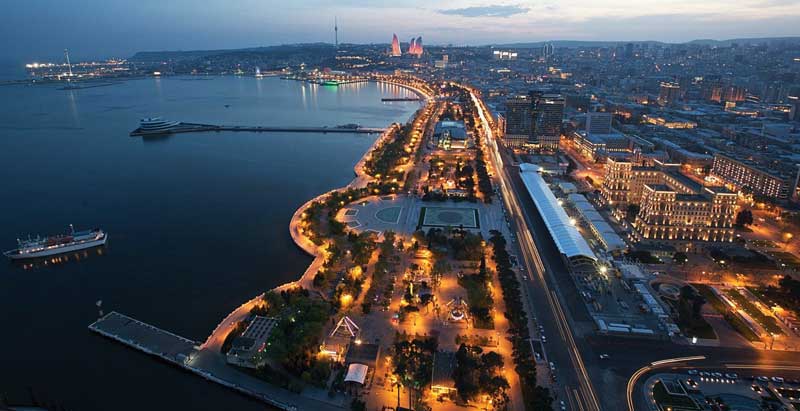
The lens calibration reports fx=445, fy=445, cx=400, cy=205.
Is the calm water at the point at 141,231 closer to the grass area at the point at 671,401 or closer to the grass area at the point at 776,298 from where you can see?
the grass area at the point at 671,401

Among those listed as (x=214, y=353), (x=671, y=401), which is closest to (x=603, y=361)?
(x=671, y=401)

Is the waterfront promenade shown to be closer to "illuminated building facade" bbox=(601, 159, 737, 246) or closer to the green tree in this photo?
"illuminated building facade" bbox=(601, 159, 737, 246)

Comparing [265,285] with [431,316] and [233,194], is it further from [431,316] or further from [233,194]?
[233,194]

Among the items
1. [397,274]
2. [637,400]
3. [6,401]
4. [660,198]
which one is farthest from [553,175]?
[6,401]

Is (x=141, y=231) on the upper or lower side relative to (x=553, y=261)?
upper

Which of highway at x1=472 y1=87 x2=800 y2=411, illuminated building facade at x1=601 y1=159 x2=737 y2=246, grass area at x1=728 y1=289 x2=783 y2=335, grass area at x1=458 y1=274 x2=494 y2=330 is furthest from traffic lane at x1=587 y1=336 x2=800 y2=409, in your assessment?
illuminated building facade at x1=601 y1=159 x2=737 y2=246

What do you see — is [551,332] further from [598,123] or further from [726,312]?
[598,123]
